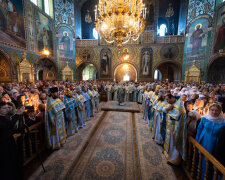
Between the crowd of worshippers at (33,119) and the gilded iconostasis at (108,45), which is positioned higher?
the gilded iconostasis at (108,45)

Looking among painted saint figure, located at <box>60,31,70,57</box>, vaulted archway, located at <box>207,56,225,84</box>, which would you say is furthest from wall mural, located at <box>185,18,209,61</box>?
painted saint figure, located at <box>60,31,70,57</box>

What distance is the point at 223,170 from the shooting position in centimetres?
153

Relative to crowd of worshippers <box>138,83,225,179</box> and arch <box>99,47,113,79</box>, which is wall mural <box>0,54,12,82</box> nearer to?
arch <box>99,47,113,79</box>

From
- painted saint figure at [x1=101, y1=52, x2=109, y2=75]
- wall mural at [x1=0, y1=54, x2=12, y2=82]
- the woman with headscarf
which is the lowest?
the woman with headscarf

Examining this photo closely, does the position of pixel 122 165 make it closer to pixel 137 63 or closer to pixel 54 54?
pixel 137 63

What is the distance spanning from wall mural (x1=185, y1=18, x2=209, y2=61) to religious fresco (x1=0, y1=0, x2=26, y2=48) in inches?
779

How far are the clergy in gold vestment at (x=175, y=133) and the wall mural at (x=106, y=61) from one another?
14.5 metres

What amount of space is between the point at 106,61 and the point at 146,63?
20.5ft

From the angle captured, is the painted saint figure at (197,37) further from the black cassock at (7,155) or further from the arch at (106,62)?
the black cassock at (7,155)

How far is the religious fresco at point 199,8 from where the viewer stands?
12.1m

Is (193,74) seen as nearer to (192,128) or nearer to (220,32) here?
(220,32)

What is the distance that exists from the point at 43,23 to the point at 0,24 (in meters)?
5.32

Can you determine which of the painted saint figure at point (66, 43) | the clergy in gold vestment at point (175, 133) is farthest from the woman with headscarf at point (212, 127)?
the painted saint figure at point (66, 43)

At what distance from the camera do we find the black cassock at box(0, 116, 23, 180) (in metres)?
1.67
